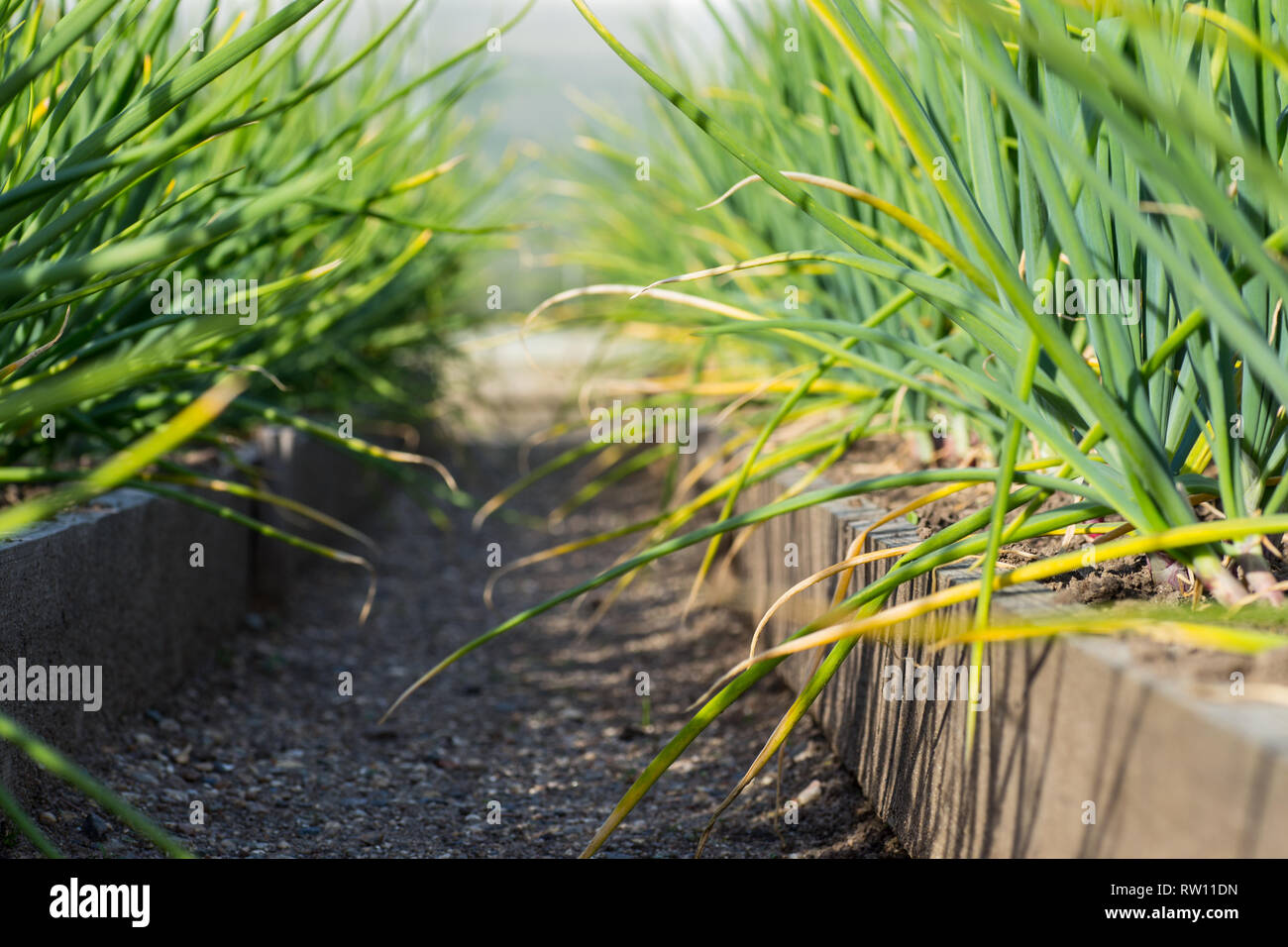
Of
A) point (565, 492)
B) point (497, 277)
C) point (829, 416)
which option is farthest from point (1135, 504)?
point (497, 277)

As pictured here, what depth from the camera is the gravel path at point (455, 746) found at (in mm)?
1179

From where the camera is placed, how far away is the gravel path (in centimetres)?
118

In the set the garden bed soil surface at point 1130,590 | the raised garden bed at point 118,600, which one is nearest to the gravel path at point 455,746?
the raised garden bed at point 118,600

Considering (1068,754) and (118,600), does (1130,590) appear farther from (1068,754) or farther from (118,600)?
(118,600)

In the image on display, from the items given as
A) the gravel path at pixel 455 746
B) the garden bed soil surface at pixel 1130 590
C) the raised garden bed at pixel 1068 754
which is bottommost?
the gravel path at pixel 455 746

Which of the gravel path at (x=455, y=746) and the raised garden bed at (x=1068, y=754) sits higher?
the raised garden bed at (x=1068, y=754)

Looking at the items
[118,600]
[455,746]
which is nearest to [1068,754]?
[455,746]

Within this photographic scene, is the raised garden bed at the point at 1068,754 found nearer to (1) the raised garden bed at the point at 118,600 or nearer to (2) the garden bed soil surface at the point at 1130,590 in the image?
(2) the garden bed soil surface at the point at 1130,590

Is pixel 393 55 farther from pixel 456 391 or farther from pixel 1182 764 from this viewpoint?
pixel 1182 764

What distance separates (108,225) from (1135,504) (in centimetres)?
126

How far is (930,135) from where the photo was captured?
2.88 feet

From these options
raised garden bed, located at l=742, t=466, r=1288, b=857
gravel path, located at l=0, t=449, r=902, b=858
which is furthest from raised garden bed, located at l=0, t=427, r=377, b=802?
raised garden bed, located at l=742, t=466, r=1288, b=857

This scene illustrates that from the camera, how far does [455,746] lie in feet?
4.99

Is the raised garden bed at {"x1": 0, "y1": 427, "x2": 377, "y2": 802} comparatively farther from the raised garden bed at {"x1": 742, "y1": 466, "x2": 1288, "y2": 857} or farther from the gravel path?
the raised garden bed at {"x1": 742, "y1": 466, "x2": 1288, "y2": 857}
